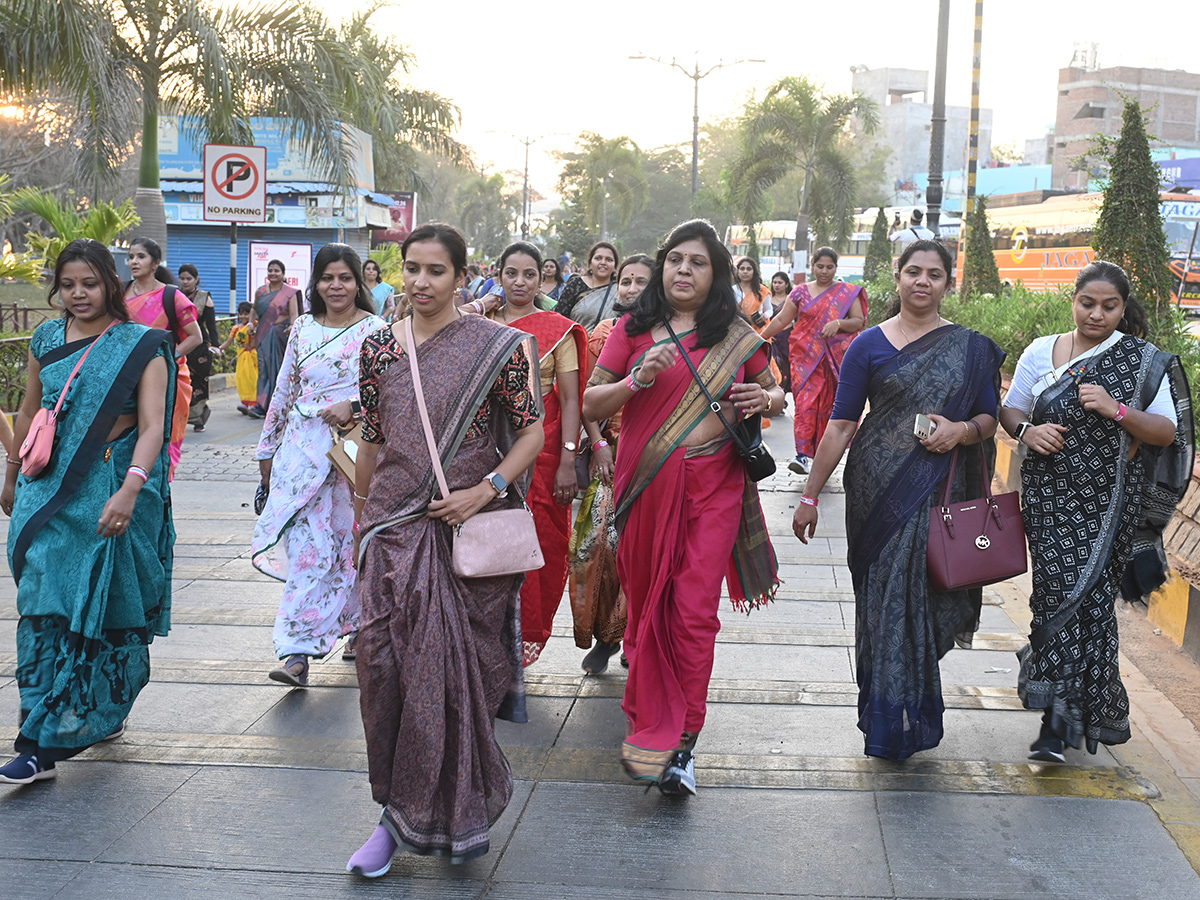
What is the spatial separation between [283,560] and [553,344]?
5.06 feet

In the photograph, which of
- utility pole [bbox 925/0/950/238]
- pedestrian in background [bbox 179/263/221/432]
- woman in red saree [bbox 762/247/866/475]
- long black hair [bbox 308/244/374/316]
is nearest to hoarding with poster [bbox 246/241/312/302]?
pedestrian in background [bbox 179/263/221/432]

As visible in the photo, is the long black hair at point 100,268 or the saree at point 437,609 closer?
the saree at point 437,609

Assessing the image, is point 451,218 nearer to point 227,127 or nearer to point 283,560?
point 227,127

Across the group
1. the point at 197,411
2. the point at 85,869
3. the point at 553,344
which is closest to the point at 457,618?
the point at 85,869

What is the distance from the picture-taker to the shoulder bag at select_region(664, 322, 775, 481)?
421cm

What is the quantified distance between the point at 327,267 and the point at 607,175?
52.8 metres

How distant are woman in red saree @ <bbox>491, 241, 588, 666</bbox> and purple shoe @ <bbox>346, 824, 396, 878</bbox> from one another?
1.57 metres

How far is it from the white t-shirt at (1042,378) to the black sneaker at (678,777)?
181 centimetres

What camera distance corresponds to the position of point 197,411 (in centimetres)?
1331

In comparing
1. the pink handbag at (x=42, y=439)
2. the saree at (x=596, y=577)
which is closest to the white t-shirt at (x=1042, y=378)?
the saree at (x=596, y=577)

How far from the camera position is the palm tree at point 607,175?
5625 centimetres

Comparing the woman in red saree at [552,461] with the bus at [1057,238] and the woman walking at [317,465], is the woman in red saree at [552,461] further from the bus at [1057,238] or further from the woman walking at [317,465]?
the bus at [1057,238]

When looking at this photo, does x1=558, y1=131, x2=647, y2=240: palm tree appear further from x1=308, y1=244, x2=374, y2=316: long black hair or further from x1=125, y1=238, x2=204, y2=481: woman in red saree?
x1=308, y1=244, x2=374, y2=316: long black hair

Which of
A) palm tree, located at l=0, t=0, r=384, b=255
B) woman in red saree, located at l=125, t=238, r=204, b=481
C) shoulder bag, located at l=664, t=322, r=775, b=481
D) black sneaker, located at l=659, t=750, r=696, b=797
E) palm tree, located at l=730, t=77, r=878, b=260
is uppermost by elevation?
palm tree, located at l=730, t=77, r=878, b=260
